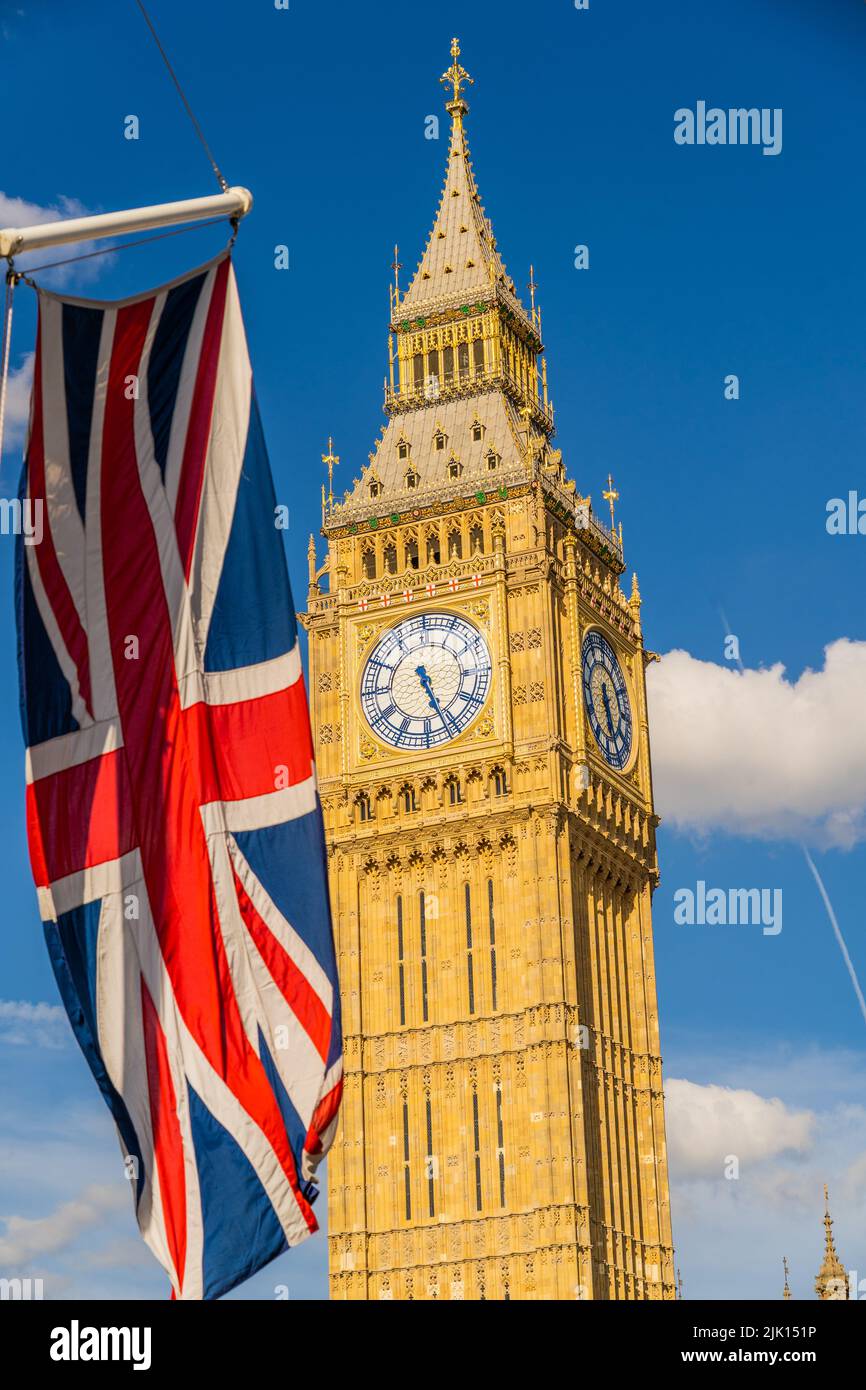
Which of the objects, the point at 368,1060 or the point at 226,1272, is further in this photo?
the point at 368,1060

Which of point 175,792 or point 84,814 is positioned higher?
point 175,792

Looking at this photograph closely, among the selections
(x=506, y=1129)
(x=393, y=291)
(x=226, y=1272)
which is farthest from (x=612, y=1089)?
(x=226, y=1272)

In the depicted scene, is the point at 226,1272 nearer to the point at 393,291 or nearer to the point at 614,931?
the point at 614,931

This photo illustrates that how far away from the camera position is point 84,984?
18.7 m

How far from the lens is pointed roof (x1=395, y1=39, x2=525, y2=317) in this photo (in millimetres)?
80625

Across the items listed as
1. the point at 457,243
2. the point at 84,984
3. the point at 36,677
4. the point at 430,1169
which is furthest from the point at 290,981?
the point at 457,243

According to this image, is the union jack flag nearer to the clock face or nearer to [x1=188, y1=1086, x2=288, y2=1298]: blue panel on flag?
[x1=188, y1=1086, x2=288, y2=1298]: blue panel on flag

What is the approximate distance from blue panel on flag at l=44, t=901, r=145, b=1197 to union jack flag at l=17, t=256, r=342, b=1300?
17mm

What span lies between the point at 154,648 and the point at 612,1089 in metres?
53.0

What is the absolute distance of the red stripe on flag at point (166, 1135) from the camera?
1875 centimetres

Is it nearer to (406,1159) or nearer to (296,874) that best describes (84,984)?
(296,874)

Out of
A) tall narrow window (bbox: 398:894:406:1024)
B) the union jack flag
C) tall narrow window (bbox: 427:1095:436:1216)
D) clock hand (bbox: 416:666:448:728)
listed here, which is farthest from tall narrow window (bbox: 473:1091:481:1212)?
the union jack flag

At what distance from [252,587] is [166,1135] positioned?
435 cm
